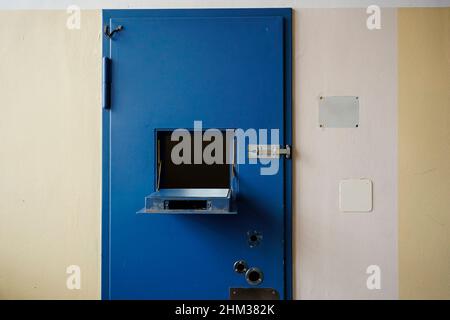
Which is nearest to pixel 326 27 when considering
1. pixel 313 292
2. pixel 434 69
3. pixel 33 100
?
pixel 434 69

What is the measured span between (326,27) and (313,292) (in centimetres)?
117

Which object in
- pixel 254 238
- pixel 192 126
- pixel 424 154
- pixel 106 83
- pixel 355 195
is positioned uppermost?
pixel 106 83

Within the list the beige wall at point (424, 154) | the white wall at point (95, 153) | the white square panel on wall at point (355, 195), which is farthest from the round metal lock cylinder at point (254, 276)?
the beige wall at point (424, 154)

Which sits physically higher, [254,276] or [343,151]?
[343,151]

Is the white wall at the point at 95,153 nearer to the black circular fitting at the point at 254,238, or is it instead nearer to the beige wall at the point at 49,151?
the beige wall at the point at 49,151

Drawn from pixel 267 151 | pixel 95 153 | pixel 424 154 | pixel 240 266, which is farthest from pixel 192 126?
pixel 424 154

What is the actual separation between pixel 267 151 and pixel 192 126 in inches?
13.5

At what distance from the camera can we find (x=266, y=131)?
4.45ft

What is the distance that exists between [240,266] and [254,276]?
0.24 ft

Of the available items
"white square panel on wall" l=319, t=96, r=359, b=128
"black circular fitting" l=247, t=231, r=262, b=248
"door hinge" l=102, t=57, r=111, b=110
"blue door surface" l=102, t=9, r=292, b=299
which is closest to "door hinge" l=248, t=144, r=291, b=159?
"blue door surface" l=102, t=9, r=292, b=299

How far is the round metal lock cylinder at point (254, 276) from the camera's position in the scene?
1343 mm

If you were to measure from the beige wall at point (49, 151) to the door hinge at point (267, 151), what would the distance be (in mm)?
685

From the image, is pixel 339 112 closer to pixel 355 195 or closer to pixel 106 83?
pixel 355 195

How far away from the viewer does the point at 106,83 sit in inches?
53.4
